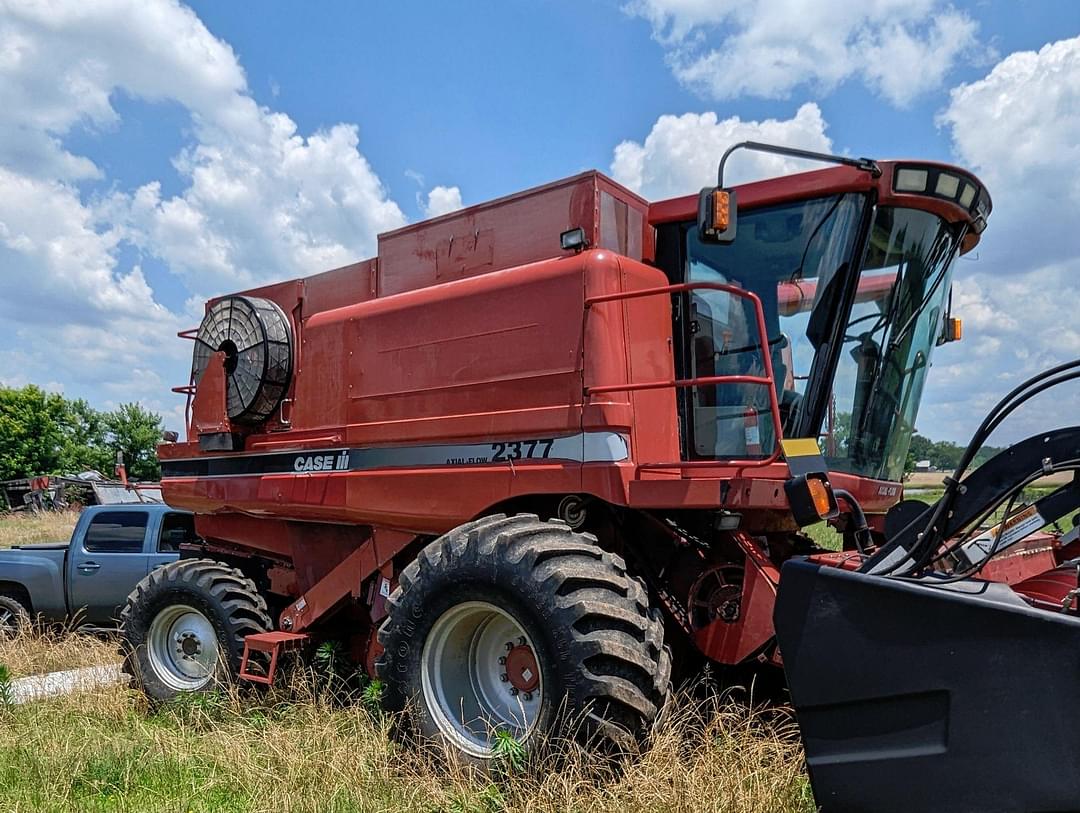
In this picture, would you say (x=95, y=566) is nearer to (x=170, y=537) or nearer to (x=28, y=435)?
(x=170, y=537)

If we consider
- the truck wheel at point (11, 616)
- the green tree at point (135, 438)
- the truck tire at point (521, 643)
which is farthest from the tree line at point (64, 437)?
the truck tire at point (521, 643)

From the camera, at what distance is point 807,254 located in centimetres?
475

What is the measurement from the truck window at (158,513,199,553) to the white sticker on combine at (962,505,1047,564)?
27.1 ft

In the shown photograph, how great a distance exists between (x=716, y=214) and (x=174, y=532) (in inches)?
299

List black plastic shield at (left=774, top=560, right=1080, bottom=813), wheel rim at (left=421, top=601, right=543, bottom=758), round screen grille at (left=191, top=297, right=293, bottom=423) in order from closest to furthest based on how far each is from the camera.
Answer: black plastic shield at (left=774, top=560, right=1080, bottom=813) < wheel rim at (left=421, top=601, right=543, bottom=758) < round screen grille at (left=191, top=297, right=293, bottom=423)

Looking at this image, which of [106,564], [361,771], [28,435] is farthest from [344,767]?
[28,435]

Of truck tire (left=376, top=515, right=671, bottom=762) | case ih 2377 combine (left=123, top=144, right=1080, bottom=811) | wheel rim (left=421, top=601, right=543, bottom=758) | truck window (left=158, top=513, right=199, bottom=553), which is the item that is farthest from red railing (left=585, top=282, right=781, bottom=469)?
truck window (left=158, top=513, right=199, bottom=553)

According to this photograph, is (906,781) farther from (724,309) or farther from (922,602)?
(724,309)

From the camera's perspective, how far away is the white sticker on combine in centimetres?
299

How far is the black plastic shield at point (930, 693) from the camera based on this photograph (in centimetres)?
259

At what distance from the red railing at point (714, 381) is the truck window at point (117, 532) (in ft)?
22.8

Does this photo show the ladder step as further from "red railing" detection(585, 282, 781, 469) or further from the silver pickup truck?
Result: the silver pickup truck

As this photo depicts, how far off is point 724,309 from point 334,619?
353 cm

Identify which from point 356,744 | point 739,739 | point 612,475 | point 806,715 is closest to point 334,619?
point 356,744
